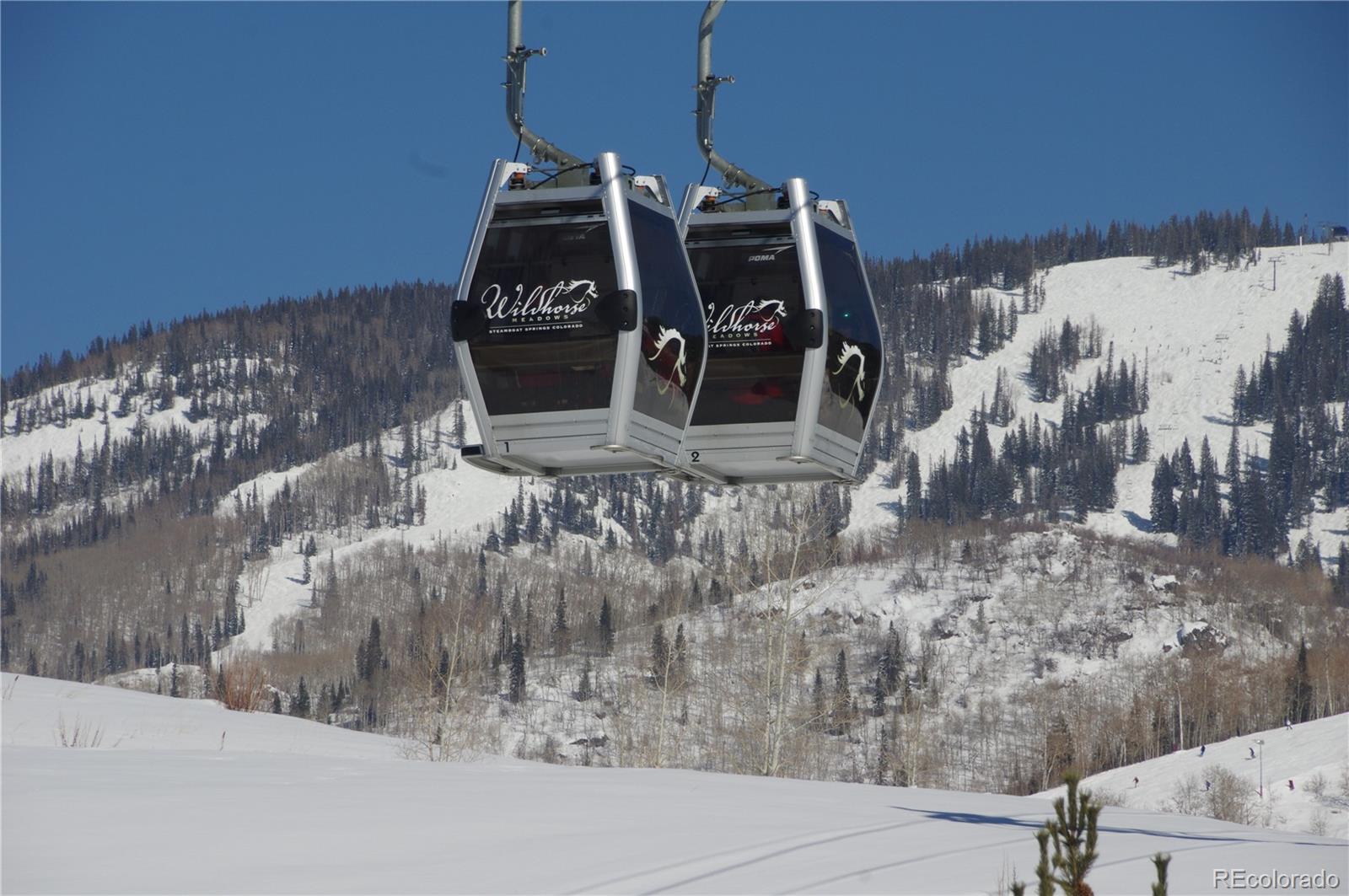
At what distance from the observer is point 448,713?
47344 millimetres

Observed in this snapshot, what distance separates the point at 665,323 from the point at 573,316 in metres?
0.49

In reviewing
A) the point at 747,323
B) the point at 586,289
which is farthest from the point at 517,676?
the point at 586,289

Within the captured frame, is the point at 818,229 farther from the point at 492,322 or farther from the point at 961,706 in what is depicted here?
the point at 961,706

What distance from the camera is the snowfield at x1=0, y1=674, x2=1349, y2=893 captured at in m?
10.9

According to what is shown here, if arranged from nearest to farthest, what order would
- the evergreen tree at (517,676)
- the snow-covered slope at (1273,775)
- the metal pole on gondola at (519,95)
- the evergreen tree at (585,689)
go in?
the metal pole on gondola at (519,95), the snow-covered slope at (1273,775), the evergreen tree at (517,676), the evergreen tree at (585,689)

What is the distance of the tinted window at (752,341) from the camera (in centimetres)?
1098

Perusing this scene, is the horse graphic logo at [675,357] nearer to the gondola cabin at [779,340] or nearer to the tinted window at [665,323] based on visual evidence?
the tinted window at [665,323]

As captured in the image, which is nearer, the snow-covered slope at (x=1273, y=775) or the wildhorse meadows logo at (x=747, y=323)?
the wildhorse meadows logo at (x=747, y=323)

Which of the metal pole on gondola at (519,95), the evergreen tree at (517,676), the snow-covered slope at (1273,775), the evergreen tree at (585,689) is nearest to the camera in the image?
the metal pole on gondola at (519,95)

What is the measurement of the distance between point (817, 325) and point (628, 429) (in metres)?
1.64

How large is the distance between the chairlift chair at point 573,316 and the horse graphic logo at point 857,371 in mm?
1249

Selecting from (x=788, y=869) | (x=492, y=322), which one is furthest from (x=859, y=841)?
(x=492, y=322)

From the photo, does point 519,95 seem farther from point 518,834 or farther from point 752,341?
point 518,834

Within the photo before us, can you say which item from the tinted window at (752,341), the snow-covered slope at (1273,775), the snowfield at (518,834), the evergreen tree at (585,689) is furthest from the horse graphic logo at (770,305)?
the evergreen tree at (585,689)
